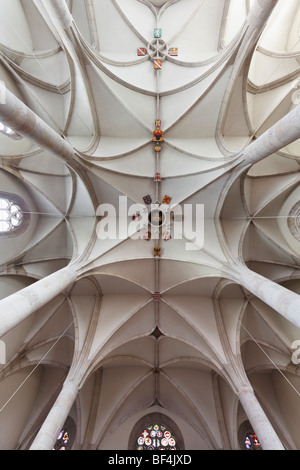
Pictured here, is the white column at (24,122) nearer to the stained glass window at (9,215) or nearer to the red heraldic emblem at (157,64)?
the stained glass window at (9,215)

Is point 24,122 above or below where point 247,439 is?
above

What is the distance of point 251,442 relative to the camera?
9805 mm

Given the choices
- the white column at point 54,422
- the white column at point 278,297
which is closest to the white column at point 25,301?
the white column at point 54,422

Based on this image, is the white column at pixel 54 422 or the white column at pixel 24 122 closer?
the white column at pixel 24 122

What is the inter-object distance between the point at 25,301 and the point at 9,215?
6111 mm

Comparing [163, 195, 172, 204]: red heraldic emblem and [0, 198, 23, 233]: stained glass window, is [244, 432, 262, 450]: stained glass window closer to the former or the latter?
[163, 195, 172, 204]: red heraldic emblem

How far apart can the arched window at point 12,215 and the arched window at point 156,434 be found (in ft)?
35.1

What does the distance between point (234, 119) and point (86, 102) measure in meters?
5.86

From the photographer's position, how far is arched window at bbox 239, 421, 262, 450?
9.70m

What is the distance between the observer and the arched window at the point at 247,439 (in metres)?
9.70

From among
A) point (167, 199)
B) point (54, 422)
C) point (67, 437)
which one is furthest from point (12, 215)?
point (67, 437)

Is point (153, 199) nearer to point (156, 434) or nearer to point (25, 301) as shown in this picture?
point (25, 301)
